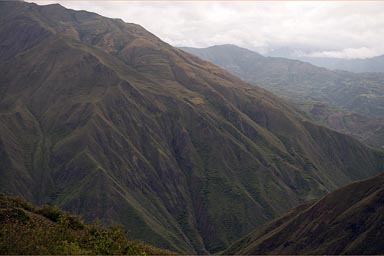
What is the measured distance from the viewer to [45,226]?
55.7 m

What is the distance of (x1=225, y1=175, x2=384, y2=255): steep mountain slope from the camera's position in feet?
396

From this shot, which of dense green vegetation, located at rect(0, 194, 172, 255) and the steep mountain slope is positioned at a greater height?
dense green vegetation, located at rect(0, 194, 172, 255)

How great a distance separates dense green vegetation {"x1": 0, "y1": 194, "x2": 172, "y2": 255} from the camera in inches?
1756

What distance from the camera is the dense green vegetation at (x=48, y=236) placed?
146 feet

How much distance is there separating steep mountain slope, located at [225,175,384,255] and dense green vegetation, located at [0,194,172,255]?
2946 inches

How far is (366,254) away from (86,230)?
80.0 meters

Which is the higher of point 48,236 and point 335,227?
point 48,236

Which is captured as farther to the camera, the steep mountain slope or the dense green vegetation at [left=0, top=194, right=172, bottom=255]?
the steep mountain slope

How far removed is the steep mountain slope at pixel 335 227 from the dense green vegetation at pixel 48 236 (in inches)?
2946

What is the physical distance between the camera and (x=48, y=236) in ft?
161

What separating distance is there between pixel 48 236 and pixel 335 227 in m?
106

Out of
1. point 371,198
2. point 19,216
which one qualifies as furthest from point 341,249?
point 19,216

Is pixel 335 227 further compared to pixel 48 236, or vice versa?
A: pixel 335 227

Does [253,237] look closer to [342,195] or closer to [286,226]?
[286,226]
